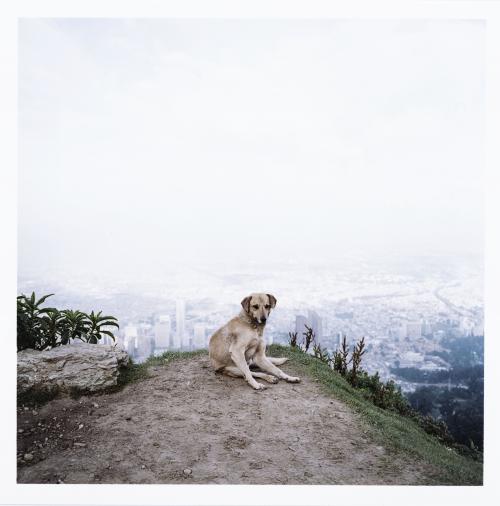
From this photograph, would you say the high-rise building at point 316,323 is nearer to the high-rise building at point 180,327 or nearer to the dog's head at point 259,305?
the dog's head at point 259,305

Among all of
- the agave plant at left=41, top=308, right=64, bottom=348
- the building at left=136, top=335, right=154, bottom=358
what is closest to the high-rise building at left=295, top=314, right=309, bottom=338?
the building at left=136, top=335, right=154, bottom=358

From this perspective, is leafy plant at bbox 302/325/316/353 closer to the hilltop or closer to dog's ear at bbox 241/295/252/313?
the hilltop

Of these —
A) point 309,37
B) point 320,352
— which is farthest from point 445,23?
point 320,352

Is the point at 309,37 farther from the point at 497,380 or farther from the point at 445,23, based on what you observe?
the point at 497,380

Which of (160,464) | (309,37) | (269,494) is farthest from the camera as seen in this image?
(309,37)

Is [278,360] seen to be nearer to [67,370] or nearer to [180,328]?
[180,328]
